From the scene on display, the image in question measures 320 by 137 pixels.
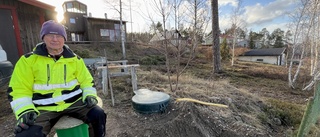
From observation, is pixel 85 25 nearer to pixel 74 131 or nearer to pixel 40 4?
pixel 40 4

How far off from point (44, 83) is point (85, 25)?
17.7 metres

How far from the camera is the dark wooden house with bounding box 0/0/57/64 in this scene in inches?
194

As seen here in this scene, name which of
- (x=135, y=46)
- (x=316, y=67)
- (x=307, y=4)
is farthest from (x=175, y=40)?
(x=135, y=46)

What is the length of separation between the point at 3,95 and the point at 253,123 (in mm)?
5475

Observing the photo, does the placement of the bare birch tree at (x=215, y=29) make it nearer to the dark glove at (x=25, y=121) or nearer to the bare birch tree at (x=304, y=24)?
the bare birch tree at (x=304, y=24)

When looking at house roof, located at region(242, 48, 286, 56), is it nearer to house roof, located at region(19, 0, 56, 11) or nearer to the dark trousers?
house roof, located at region(19, 0, 56, 11)

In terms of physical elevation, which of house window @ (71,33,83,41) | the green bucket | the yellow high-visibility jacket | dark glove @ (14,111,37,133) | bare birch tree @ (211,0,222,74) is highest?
house window @ (71,33,83,41)

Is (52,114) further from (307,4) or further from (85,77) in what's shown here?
(307,4)

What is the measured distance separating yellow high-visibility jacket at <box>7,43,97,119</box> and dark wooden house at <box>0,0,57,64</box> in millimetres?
4929

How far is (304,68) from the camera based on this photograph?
10234 mm

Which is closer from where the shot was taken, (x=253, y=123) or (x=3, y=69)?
(x=253, y=123)

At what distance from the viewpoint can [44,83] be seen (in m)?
1.51

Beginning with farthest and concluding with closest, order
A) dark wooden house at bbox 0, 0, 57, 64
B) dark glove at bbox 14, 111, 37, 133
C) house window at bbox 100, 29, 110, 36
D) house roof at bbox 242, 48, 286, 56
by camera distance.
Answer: house roof at bbox 242, 48, 286, 56 < house window at bbox 100, 29, 110, 36 < dark wooden house at bbox 0, 0, 57, 64 < dark glove at bbox 14, 111, 37, 133

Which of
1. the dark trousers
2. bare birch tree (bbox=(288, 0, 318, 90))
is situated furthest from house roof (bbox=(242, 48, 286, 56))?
the dark trousers
